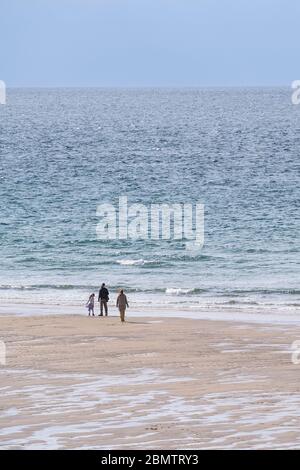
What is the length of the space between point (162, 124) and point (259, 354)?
433 ft

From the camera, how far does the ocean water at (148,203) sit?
4656 centimetres

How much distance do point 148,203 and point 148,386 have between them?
1930 inches

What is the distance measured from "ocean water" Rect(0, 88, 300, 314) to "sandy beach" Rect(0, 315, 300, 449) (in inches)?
307

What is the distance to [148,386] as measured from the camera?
26.1 m

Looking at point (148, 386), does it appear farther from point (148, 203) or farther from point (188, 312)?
point (148, 203)

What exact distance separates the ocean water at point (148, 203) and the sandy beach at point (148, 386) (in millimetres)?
7788

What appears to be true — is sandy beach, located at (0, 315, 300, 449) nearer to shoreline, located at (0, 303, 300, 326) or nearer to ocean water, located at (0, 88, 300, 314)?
shoreline, located at (0, 303, 300, 326)

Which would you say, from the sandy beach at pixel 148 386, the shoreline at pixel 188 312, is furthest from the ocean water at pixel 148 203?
the sandy beach at pixel 148 386

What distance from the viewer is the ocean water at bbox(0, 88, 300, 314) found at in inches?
1833

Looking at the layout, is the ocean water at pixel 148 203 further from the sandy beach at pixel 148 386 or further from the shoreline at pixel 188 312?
the sandy beach at pixel 148 386

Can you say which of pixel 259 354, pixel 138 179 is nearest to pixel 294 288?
pixel 259 354

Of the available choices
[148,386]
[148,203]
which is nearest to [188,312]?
[148,386]
